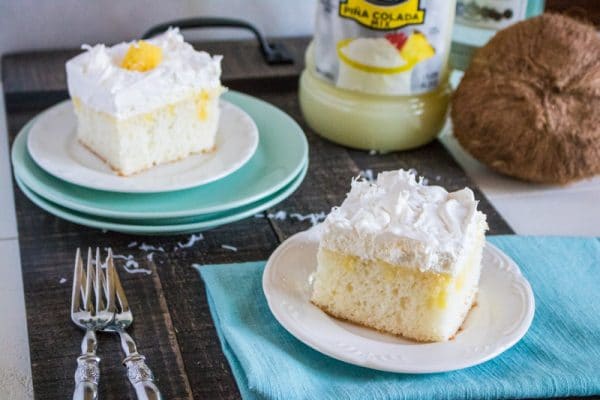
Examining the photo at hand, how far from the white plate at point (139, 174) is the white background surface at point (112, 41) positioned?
90 millimetres

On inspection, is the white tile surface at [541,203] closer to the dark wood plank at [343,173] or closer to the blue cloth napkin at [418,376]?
the dark wood plank at [343,173]

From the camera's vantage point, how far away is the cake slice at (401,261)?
769mm

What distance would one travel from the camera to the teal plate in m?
0.96

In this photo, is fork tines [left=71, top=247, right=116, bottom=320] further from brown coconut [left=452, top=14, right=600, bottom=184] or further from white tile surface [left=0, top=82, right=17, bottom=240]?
brown coconut [left=452, top=14, right=600, bottom=184]

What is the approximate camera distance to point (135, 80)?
1040 millimetres

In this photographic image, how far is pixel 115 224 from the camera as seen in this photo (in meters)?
0.96

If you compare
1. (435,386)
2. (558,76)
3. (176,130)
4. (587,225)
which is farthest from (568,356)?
(176,130)

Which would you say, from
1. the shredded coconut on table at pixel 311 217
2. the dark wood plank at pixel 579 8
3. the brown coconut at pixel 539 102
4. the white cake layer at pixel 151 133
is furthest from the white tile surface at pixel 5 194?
the dark wood plank at pixel 579 8

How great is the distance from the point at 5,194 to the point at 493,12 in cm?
73

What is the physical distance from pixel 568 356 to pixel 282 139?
1.63 ft

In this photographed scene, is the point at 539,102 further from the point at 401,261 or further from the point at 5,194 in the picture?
the point at 5,194

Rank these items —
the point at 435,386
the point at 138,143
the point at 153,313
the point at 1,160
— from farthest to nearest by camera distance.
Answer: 1. the point at 1,160
2. the point at 138,143
3. the point at 153,313
4. the point at 435,386

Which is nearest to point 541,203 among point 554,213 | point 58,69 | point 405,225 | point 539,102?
point 554,213

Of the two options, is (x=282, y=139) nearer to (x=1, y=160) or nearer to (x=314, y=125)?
(x=314, y=125)
